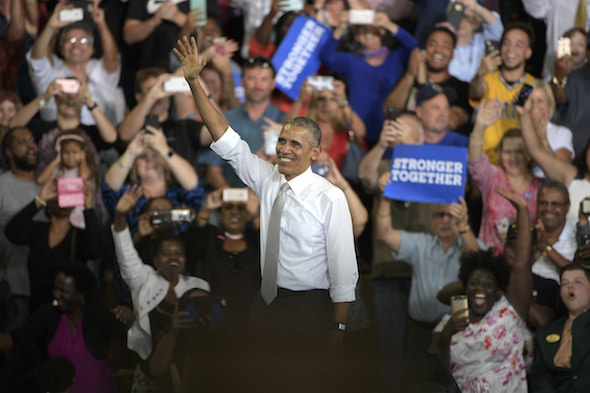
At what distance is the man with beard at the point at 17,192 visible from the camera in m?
5.13

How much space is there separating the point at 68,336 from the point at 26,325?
0.92ft

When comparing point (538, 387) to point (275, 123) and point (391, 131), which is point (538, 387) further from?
point (275, 123)

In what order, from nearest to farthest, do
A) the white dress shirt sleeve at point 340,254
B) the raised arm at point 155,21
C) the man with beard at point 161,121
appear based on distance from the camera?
the white dress shirt sleeve at point 340,254 → the man with beard at point 161,121 → the raised arm at point 155,21

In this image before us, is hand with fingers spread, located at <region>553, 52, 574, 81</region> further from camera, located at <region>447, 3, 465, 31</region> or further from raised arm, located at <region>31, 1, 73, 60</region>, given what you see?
raised arm, located at <region>31, 1, 73, 60</region>

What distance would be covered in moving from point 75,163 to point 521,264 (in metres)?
2.57

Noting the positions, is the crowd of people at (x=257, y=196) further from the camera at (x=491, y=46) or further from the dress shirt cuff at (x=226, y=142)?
the dress shirt cuff at (x=226, y=142)

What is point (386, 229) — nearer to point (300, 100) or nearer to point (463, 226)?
point (463, 226)

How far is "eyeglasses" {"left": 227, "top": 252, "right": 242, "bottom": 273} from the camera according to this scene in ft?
14.9

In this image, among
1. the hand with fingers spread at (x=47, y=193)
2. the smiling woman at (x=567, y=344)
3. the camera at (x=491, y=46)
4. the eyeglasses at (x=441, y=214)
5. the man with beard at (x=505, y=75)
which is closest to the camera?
the smiling woman at (x=567, y=344)

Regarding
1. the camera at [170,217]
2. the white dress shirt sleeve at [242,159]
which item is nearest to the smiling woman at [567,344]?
the white dress shirt sleeve at [242,159]

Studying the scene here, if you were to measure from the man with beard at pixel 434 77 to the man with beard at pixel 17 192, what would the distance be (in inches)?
84.7

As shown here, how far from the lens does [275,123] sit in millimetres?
5258

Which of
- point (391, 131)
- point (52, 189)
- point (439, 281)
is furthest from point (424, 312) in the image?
point (52, 189)

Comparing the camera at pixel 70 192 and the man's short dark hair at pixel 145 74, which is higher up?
the man's short dark hair at pixel 145 74
